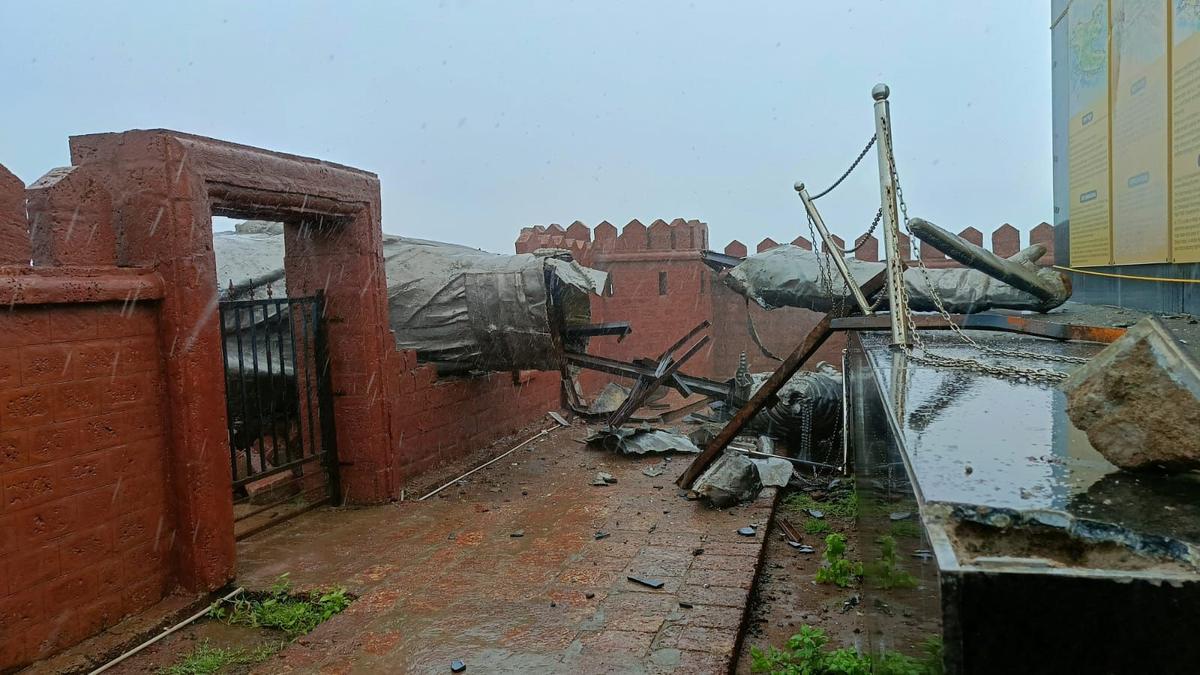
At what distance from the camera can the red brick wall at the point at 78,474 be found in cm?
385

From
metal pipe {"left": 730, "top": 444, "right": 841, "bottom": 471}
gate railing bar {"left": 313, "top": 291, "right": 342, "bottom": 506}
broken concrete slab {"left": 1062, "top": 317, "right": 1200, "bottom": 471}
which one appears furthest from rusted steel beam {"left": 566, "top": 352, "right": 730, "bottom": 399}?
broken concrete slab {"left": 1062, "top": 317, "right": 1200, "bottom": 471}

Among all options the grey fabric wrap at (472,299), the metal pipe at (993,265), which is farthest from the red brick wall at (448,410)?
the metal pipe at (993,265)

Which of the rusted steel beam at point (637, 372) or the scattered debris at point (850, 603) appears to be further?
the rusted steel beam at point (637, 372)

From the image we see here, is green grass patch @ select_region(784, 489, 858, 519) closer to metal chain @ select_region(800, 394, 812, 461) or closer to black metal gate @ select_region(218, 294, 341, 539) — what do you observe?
metal chain @ select_region(800, 394, 812, 461)

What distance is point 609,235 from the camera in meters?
14.9

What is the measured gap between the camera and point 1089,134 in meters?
8.26

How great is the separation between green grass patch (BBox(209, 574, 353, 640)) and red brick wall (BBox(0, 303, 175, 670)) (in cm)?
49

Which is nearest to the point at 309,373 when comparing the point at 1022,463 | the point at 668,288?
the point at 1022,463

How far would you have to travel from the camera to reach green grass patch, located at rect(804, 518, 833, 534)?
6.29 metres

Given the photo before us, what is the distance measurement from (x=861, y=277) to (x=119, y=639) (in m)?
8.51

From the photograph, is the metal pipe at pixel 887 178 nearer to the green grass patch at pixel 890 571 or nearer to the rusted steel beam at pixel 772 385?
the rusted steel beam at pixel 772 385

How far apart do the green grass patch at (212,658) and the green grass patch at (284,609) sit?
0.75 ft

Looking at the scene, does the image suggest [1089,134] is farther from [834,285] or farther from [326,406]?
[326,406]

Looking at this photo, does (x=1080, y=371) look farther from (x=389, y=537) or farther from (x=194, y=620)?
(x=389, y=537)
